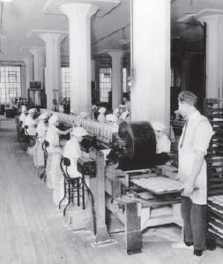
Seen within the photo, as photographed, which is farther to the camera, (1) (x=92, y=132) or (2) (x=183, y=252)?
(1) (x=92, y=132)

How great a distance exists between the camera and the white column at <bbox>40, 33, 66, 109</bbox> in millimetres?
14914

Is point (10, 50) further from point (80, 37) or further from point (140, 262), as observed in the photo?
point (140, 262)

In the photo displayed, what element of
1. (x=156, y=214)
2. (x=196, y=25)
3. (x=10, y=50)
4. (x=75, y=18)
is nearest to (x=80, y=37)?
(x=75, y=18)

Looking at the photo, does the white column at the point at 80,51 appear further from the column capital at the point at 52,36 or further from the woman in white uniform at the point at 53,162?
the column capital at the point at 52,36

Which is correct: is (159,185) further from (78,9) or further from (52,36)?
(52,36)

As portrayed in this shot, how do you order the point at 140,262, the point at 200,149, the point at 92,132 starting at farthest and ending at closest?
the point at 92,132, the point at 140,262, the point at 200,149

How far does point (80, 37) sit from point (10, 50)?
1125 centimetres

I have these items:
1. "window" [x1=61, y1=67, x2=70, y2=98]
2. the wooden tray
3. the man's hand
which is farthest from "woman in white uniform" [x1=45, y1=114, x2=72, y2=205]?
"window" [x1=61, y1=67, x2=70, y2=98]

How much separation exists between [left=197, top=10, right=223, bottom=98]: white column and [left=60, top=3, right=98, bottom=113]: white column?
3.78 m

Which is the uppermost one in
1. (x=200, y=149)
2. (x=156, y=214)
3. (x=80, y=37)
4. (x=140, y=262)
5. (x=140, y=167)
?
(x=80, y=37)

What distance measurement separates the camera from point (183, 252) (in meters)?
3.98

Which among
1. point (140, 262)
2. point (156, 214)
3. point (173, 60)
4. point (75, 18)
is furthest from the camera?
point (173, 60)

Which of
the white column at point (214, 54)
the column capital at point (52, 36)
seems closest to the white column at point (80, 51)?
the white column at point (214, 54)

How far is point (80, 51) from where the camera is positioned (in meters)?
10.7
